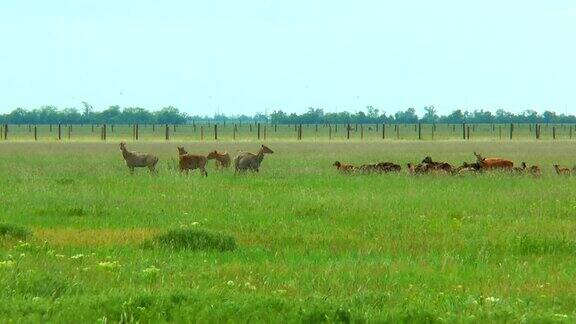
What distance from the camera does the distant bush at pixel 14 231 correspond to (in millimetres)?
14047

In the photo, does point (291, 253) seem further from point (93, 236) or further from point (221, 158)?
point (221, 158)

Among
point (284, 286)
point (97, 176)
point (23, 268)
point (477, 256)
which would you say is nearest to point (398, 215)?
point (477, 256)

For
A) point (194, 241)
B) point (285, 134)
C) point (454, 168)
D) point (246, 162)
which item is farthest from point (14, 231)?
point (285, 134)

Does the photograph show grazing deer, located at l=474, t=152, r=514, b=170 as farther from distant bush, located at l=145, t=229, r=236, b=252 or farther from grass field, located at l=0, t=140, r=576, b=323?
distant bush, located at l=145, t=229, r=236, b=252

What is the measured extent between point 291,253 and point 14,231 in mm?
4261

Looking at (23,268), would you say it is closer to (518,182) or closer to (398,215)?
(398,215)

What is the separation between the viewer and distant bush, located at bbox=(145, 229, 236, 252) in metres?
13.4

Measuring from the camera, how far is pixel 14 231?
14.1 m

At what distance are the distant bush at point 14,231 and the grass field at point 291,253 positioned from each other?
0.03 meters

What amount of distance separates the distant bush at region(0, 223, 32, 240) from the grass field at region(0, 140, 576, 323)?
1.3 inches

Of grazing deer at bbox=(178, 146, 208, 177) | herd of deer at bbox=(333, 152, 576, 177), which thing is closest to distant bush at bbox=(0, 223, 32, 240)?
grazing deer at bbox=(178, 146, 208, 177)

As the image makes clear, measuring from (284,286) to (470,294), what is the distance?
2068mm

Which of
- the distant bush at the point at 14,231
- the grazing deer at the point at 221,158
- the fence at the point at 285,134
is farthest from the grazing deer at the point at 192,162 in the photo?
the fence at the point at 285,134

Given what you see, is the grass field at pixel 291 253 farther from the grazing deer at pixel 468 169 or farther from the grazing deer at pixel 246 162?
the grazing deer at pixel 246 162
